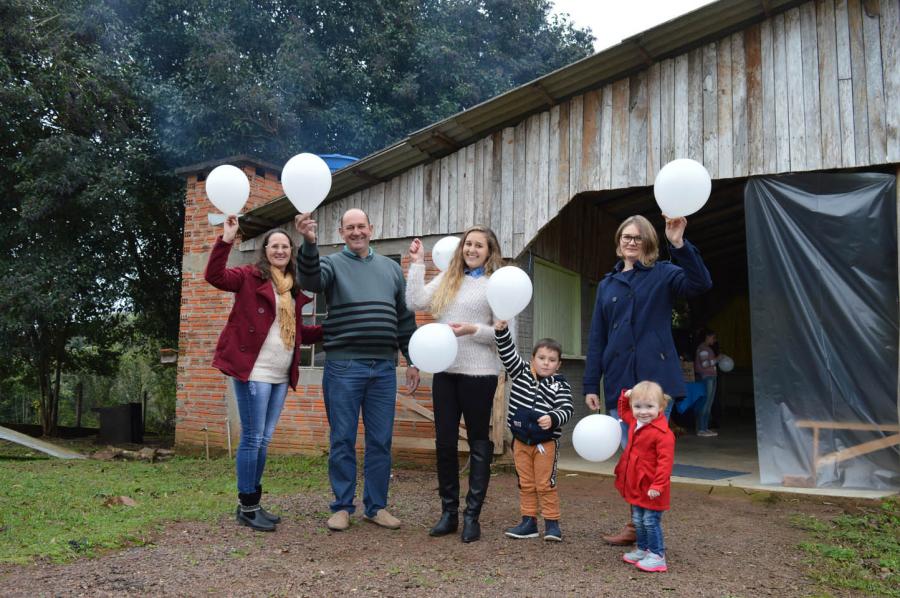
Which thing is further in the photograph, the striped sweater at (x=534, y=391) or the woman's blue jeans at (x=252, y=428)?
the woman's blue jeans at (x=252, y=428)

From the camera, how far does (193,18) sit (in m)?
12.6

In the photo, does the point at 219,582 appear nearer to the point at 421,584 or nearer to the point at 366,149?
the point at 421,584

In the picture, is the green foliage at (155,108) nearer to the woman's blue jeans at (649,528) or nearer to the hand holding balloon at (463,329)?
the hand holding balloon at (463,329)

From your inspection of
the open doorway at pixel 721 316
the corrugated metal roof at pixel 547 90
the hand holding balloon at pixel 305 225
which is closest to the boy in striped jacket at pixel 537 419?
the hand holding balloon at pixel 305 225

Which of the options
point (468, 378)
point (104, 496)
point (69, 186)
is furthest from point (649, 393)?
point (69, 186)

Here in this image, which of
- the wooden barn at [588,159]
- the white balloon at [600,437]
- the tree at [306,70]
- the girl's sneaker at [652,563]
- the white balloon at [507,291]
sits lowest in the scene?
the girl's sneaker at [652,563]

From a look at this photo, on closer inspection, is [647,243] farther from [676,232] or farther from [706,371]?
[706,371]

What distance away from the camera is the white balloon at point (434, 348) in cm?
348

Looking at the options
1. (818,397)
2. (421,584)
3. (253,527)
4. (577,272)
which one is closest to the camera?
(421,584)

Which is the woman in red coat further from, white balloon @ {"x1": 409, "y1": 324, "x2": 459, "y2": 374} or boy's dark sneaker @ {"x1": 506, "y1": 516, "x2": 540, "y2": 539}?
boy's dark sneaker @ {"x1": 506, "y1": 516, "x2": 540, "y2": 539}

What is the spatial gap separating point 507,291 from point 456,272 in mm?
414

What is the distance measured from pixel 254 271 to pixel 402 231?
299cm

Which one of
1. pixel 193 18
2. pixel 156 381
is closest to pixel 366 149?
pixel 193 18

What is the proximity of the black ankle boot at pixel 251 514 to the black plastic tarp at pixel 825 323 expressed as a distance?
3701mm
